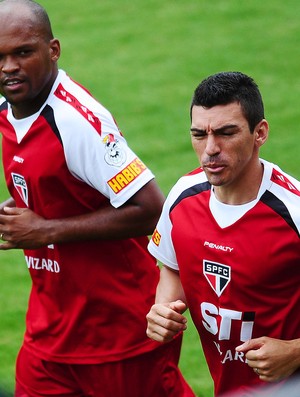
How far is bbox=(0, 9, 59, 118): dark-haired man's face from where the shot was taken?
5680 mm

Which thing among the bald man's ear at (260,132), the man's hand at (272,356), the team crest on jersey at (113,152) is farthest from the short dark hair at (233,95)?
the man's hand at (272,356)

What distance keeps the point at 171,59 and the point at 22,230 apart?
749cm

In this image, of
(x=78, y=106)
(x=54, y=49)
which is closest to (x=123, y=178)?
(x=78, y=106)

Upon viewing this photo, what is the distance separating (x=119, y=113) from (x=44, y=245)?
618 centimetres

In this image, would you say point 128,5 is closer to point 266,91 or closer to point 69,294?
point 266,91

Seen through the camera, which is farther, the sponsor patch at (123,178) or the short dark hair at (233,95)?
the sponsor patch at (123,178)

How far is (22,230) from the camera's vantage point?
225 inches

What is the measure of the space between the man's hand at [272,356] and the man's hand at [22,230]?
3.99 ft

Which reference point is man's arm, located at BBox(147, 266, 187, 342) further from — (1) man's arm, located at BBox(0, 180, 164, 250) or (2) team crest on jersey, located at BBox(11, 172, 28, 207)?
(2) team crest on jersey, located at BBox(11, 172, 28, 207)

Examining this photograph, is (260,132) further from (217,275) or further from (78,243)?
(78,243)

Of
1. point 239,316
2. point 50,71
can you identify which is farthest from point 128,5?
point 239,316

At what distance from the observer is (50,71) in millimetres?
5793

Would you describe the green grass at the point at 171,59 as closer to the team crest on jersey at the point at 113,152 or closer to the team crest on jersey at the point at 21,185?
the team crest on jersey at the point at 21,185

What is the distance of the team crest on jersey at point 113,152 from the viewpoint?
567 centimetres
